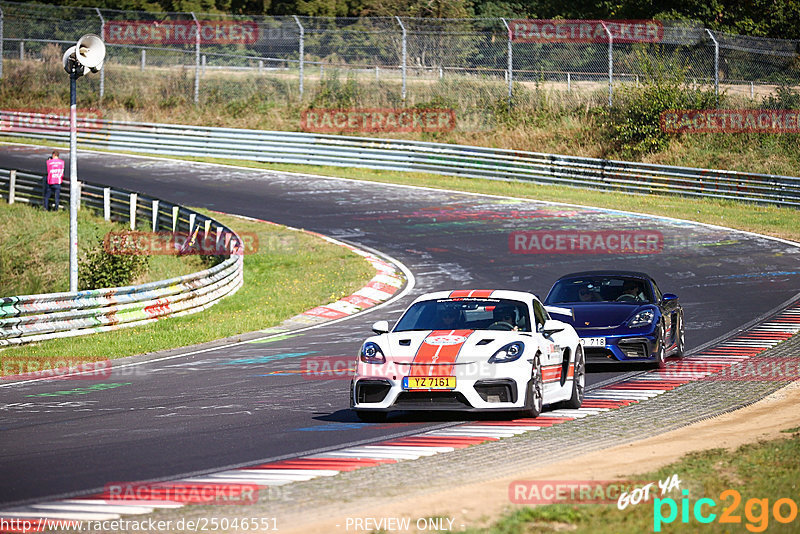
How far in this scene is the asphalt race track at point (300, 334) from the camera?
361 inches

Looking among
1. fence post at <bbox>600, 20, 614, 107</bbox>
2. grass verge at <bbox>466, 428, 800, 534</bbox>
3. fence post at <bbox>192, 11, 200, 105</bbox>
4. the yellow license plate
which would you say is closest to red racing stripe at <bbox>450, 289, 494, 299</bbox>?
the yellow license plate

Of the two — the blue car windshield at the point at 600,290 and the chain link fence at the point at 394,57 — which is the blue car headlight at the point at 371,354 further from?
the chain link fence at the point at 394,57

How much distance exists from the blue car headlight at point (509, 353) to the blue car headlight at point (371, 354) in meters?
1.08

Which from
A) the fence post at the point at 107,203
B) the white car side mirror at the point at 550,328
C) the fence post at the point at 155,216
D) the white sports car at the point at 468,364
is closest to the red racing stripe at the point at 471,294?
the white sports car at the point at 468,364

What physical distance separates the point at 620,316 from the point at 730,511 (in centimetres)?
827

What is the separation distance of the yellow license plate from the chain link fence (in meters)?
29.4

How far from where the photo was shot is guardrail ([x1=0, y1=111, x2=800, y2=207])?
3459 centimetres

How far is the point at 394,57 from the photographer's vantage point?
135 ft

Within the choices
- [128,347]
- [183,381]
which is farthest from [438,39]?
[183,381]

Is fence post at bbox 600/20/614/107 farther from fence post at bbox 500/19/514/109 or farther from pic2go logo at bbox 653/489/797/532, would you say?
pic2go logo at bbox 653/489/797/532

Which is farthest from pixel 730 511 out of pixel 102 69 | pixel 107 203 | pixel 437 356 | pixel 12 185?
pixel 102 69

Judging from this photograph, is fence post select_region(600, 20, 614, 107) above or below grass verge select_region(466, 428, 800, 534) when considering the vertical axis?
above

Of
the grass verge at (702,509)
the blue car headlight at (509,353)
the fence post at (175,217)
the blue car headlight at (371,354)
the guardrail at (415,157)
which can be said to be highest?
the grass verge at (702,509)

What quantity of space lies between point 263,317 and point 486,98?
24.2 m
